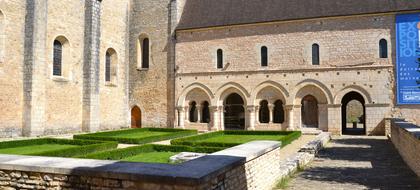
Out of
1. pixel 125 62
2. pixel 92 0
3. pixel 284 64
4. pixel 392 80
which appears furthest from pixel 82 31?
pixel 392 80

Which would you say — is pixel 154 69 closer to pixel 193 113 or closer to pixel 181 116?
pixel 181 116

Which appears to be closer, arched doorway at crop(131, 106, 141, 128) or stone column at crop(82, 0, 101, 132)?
stone column at crop(82, 0, 101, 132)

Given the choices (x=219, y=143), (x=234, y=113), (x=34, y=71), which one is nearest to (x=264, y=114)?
(x=234, y=113)

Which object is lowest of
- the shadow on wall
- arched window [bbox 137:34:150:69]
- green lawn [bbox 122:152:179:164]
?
the shadow on wall

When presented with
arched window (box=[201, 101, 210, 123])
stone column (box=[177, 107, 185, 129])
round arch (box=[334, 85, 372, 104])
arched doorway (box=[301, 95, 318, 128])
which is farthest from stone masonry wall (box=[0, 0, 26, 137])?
round arch (box=[334, 85, 372, 104])

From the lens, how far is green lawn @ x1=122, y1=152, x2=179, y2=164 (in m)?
10.8

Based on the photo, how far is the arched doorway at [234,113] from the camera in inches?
999

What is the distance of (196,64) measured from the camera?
2389cm

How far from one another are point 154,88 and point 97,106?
14.5 feet

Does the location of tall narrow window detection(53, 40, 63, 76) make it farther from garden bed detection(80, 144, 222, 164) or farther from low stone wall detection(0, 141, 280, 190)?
low stone wall detection(0, 141, 280, 190)

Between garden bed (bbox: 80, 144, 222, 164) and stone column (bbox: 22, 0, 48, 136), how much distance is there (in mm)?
8561

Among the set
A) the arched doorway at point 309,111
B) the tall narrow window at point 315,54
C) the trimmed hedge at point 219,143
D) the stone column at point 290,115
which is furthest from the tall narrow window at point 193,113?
the tall narrow window at point 315,54

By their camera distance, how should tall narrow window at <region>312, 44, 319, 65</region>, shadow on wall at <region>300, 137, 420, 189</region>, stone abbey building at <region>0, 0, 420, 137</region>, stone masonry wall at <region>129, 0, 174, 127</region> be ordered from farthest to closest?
stone masonry wall at <region>129, 0, 174, 127</region> < tall narrow window at <region>312, 44, 319, 65</region> < stone abbey building at <region>0, 0, 420, 137</region> < shadow on wall at <region>300, 137, 420, 189</region>

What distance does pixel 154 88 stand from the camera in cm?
2495
